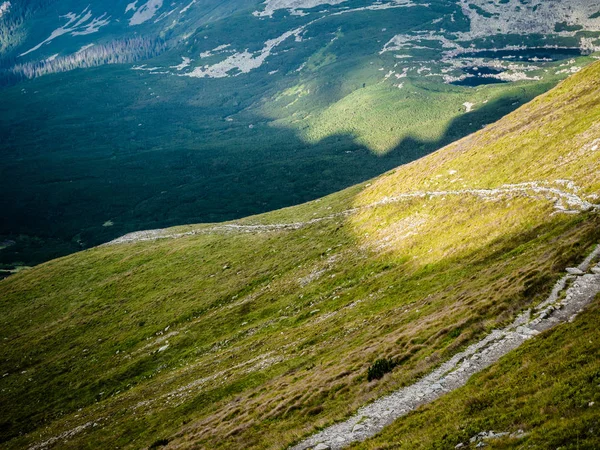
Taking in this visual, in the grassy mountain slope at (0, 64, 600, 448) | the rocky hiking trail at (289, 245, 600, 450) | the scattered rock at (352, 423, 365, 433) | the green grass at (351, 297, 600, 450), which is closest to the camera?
the green grass at (351, 297, 600, 450)

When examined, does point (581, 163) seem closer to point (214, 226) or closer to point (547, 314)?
point (547, 314)

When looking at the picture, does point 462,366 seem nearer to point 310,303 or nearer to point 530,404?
point 530,404

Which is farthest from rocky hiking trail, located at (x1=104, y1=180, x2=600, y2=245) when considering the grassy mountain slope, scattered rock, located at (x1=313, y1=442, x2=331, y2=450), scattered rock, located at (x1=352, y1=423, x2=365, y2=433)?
scattered rock, located at (x1=313, y1=442, x2=331, y2=450)

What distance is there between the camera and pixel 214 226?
439ft

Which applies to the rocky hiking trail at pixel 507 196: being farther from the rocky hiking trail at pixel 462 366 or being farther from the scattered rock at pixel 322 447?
the scattered rock at pixel 322 447

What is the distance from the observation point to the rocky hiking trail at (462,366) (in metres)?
23.2

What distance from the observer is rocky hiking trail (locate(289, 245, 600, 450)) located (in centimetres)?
2316

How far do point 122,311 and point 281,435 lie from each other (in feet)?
226

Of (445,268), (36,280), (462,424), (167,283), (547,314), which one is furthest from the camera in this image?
(36,280)

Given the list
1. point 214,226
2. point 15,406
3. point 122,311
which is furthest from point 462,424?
point 214,226

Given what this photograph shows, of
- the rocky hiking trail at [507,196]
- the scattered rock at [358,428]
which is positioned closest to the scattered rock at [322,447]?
the scattered rock at [358,428]

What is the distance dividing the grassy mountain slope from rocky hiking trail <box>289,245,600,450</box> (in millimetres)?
1131

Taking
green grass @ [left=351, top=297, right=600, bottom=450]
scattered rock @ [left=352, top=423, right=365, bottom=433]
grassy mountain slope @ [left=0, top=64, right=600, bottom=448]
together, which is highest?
green grass @ [left=351, top=297, right=600, bottom=450]

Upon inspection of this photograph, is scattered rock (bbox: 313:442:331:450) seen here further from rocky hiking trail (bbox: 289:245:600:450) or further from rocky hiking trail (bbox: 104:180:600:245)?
rocky hiking trail (bbox: 104:180:600:245)
